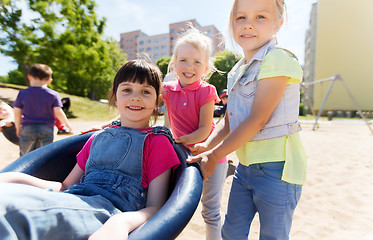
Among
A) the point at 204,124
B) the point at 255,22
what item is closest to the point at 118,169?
the point at 204,124

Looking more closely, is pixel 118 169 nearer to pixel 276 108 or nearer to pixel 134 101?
pixel 134 101

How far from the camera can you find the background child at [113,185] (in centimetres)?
65

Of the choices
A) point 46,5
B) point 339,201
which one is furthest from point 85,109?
point 339,201

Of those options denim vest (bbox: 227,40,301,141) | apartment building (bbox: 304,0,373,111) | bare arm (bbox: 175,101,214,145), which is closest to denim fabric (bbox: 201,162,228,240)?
bare arm (bbox: 175,101,214,145)

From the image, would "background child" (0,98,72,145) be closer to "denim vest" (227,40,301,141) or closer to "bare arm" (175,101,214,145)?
"bare arm" (175,101,214,145)

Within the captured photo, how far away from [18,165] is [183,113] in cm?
93

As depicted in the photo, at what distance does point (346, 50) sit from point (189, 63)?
91.1ft

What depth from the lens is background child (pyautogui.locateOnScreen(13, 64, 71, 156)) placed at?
2705mm

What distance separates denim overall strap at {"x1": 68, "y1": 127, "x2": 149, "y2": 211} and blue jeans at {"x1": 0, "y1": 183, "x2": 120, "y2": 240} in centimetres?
16

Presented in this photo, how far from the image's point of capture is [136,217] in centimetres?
85

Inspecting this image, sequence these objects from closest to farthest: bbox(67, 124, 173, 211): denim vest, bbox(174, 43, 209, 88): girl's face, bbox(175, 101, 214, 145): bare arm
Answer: bbox(67, 124, 173, 211): denim vest → bbox(175, 101, 214, 145): bare arm → bbox(174, 43, 209, 88): girl's face

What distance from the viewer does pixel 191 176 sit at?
3.14 ft

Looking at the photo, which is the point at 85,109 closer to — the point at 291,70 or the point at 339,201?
the point at 339,201

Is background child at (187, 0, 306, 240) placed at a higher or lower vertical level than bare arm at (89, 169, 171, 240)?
higher
